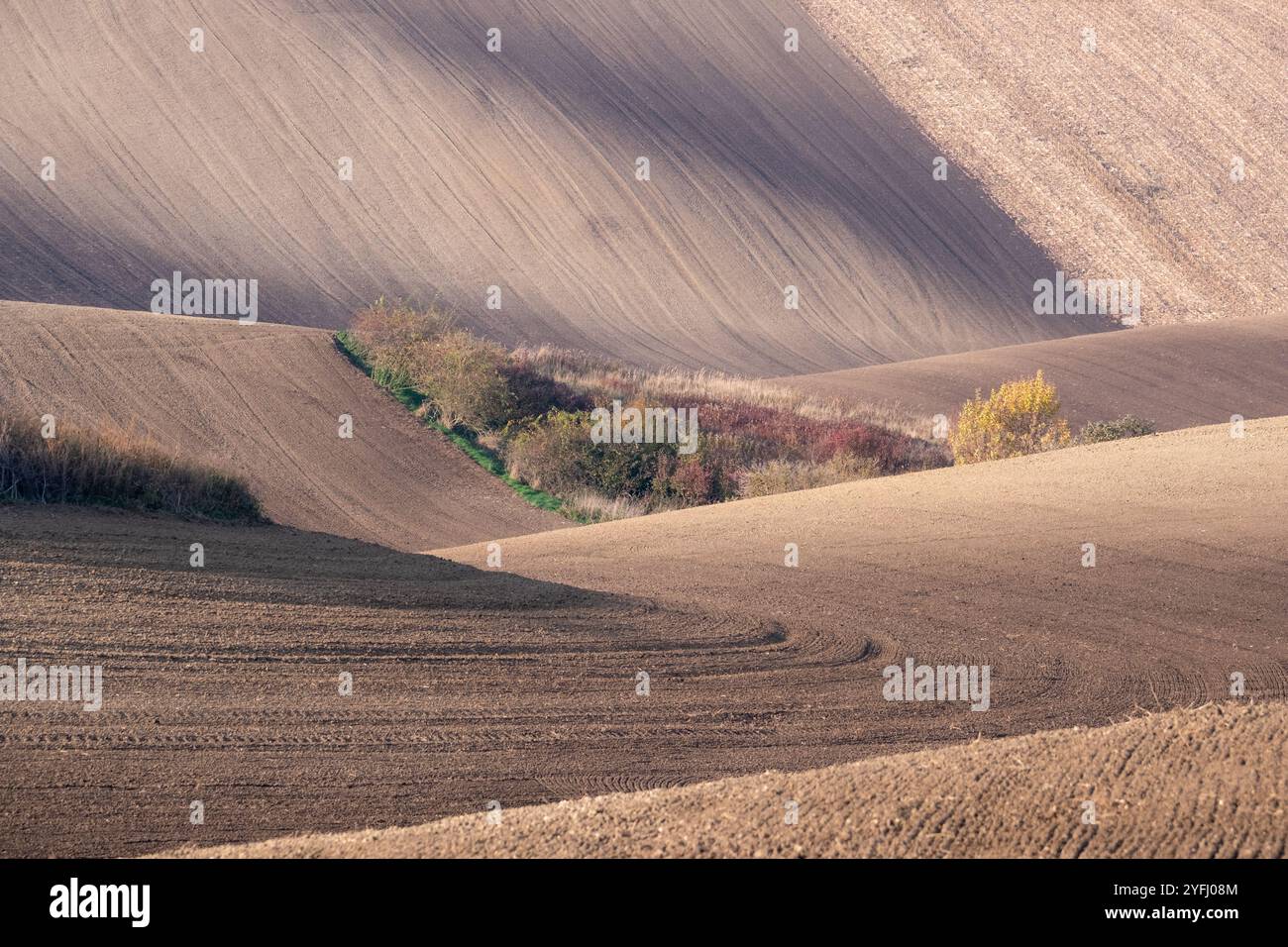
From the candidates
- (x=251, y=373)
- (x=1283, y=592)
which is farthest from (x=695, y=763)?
(x=251, y=373)

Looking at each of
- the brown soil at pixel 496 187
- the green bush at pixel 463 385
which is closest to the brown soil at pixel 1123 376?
the brown soil at pixel 496 187

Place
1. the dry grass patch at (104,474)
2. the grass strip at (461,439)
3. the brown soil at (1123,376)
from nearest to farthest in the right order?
the dry grass patch at (104,474) → the grass strip at (461,439) → the brown soil at (1123,376)

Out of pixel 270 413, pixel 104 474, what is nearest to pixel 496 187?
pixel 270 413

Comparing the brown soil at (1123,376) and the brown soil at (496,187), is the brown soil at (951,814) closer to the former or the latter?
the brown soil at (1123,376)

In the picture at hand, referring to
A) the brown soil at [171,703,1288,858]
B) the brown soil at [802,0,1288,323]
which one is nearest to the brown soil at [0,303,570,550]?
the brown soil at [171,703,1288,858]

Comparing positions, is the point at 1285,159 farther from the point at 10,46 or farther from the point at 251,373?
the point at 10,46

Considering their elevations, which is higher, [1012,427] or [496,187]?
[496,187]

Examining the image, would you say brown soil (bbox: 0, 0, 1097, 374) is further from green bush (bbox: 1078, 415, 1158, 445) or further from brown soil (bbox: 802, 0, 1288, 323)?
green bush (bbox: 1078, 415, 1158, 445)

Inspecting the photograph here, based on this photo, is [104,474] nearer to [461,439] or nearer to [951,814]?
[951,814]
